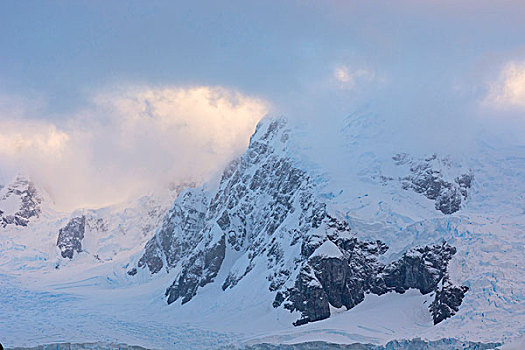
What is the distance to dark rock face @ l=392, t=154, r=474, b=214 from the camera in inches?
5856

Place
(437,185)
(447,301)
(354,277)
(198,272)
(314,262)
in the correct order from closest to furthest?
(447,301) < (354,277) < (314,262) < (437,185) < (198,272)

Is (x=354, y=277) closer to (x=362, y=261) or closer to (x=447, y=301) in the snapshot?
(x=362, y=261)

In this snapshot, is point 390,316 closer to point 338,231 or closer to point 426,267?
point 426,267

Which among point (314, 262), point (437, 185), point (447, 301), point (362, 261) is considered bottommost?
point (447, 301)

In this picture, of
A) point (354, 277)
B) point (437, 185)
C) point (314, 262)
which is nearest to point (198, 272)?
point (314, 262)

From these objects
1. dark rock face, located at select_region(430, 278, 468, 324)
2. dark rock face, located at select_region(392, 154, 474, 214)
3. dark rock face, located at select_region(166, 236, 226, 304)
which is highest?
dark rock face, located at select_region(392, 154, 474, 214)

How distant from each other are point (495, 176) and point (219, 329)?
7545 cm

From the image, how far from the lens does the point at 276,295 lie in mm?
142625

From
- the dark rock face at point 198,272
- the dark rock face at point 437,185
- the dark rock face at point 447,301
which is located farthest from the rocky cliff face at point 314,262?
the dark rock face at point 437,185

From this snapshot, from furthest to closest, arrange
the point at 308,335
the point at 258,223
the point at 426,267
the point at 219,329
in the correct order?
the point at 258,223 < the point at 219,329 < the point at 426,267 < the point at 308,335

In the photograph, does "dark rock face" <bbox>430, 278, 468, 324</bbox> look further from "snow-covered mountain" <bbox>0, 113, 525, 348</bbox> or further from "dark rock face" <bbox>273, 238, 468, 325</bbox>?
"dark rock face" <bbox>273, 238, 468, 325</bbox>

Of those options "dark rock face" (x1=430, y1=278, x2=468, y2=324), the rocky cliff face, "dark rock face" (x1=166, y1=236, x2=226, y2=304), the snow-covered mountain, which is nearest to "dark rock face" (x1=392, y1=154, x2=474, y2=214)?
the snow-covered mountain

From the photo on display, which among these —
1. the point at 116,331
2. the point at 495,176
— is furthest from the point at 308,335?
the point at 495,176

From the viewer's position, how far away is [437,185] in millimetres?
153125
